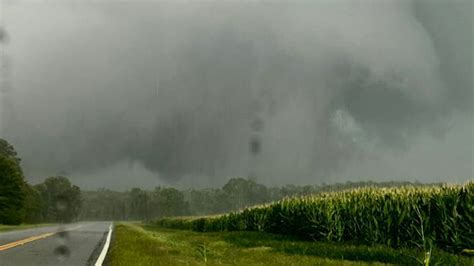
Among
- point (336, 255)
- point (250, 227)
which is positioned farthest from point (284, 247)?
point (250, 227)

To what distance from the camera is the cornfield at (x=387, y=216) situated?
17.7m

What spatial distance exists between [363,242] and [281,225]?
32.0 feet

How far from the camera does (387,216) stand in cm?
2117

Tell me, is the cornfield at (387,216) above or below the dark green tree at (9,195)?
below

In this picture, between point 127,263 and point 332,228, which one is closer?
point 127,263

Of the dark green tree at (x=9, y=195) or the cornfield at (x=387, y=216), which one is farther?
the dark green tree at (x=9, y=195)

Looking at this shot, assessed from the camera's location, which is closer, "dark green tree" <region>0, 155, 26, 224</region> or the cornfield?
the cornfield

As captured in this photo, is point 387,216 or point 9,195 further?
point 9,195

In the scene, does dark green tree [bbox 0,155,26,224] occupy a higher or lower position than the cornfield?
higher

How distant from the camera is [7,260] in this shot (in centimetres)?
1334

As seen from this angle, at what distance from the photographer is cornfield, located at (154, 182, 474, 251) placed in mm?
17719

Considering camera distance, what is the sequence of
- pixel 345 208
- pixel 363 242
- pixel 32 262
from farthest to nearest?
pixel 345 208
pixel 363 242
pixel 32 262

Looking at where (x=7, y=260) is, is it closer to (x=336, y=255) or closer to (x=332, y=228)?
(x=336, y=255)

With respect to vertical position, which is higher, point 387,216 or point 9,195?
point 9,195
